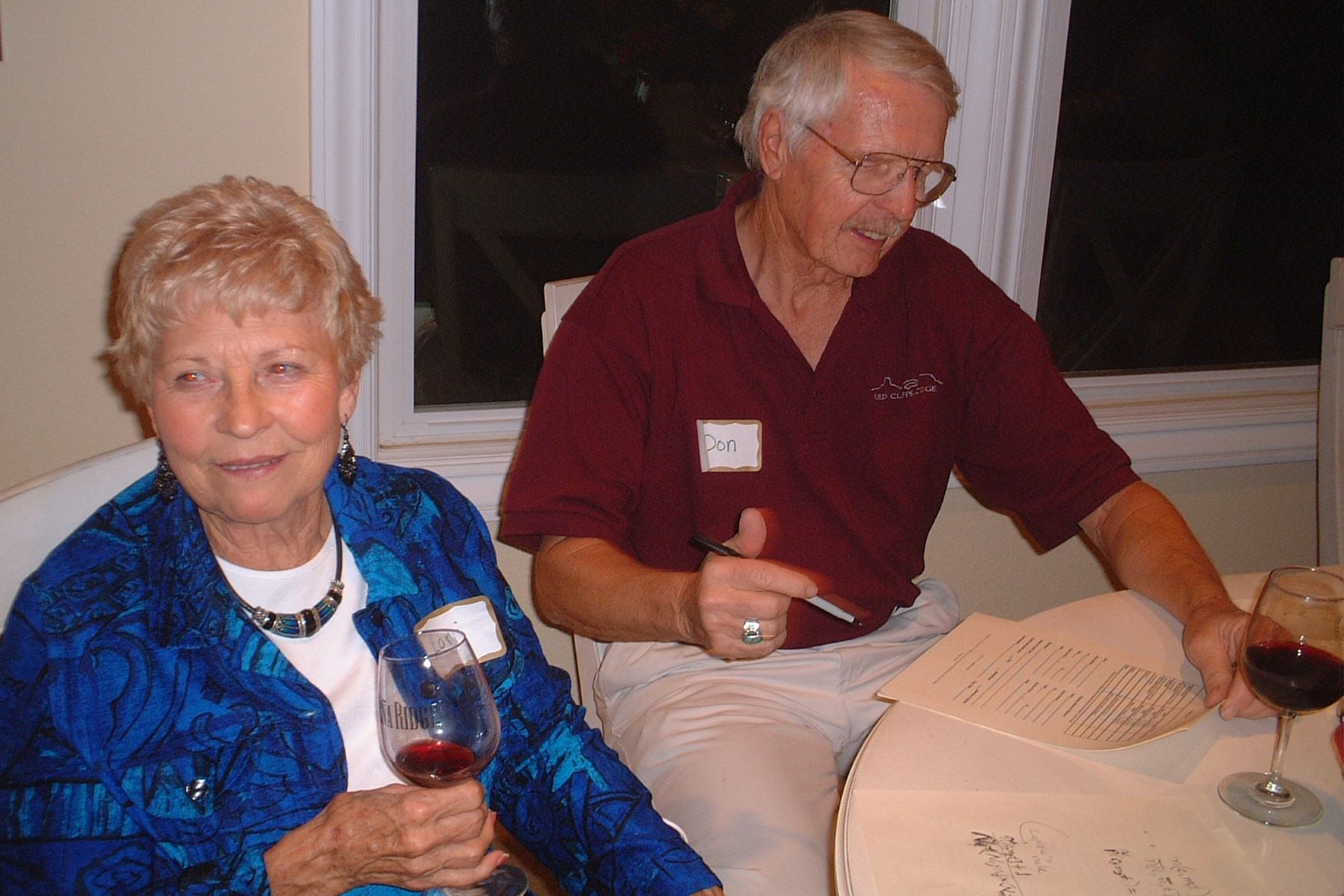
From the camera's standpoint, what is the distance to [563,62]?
2.19 m

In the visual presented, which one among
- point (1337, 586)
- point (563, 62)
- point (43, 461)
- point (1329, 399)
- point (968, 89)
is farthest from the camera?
point (968, 89)

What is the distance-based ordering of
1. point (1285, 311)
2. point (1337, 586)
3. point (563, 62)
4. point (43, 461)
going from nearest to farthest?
point (1337, 586) < point (43, 461) < point (563, 62) < point (1285, 311)

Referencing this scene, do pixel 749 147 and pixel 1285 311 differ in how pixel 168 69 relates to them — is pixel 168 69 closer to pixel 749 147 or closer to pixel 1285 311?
pixel 749 147

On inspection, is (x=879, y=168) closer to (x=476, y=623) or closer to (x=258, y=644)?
(x=476, y=623)

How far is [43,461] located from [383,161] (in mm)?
785

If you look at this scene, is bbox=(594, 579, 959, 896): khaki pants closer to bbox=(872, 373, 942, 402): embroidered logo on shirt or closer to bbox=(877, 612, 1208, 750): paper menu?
bbox=(877, 612, 1208, 750): paper menu

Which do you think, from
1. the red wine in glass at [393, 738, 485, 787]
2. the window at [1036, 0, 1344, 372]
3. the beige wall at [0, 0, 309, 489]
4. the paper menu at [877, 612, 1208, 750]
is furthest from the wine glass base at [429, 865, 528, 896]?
the window at [1036, 0, 1344, 372]

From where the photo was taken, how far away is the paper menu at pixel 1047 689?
1204 millimetres

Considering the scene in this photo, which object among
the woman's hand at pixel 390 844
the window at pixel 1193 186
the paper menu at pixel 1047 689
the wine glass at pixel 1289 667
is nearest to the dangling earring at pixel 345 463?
the woman's hand at pixel 390 844

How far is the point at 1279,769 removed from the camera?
1.12 meters

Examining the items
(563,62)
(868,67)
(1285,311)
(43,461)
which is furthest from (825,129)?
(1285,311)

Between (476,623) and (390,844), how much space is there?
1.08ft

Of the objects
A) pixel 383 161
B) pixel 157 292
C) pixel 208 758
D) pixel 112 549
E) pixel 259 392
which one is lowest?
pixel 208 758

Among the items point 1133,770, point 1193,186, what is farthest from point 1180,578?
point 1193,186
